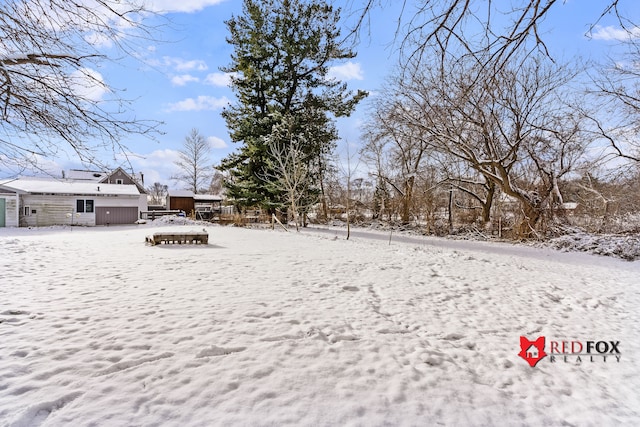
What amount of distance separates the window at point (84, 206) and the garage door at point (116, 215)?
482 millimetres

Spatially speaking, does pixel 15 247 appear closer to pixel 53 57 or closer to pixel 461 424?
pixel 53 57

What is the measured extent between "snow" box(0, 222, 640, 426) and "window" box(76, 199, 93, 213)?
741 inches

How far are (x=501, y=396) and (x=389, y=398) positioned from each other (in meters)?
1.02

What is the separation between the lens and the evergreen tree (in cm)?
1967

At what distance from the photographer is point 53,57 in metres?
3.10

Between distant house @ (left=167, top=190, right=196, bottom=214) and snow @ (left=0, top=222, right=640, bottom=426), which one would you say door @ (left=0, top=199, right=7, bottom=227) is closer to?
distant house @ (left=167, top=190, right=196, bottom=214)

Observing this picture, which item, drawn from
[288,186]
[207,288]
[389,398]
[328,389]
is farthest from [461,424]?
[288,186]

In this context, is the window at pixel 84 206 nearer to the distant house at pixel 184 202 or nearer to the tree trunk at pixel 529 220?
the distant house at pixel 184 202

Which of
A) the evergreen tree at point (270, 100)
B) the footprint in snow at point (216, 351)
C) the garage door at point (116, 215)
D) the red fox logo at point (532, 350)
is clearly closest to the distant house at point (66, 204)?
the garage door at point (116, 215)

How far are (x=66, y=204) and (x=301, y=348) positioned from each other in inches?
1007

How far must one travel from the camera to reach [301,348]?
10.8 ft

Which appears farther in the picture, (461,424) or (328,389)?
(328,389)

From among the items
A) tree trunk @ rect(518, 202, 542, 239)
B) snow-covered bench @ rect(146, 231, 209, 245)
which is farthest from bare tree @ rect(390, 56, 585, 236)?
snow-covered bench @ rect(146, 231, 209, 245)

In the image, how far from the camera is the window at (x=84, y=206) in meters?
22.1
